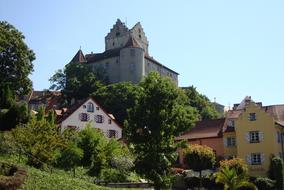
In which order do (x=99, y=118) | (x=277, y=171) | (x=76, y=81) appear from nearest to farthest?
1. (x=277, y=171)
2. (x=99, y=118)
3. (x=76, y=81)

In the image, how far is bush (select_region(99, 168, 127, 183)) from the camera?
34.1 meters

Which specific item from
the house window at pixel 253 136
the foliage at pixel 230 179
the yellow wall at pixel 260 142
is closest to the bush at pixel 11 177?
the foliage at pixel 230 179

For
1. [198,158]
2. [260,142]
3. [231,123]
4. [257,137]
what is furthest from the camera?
[231,123]

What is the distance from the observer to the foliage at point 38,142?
29.0 m

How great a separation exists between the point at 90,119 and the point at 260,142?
2487cm

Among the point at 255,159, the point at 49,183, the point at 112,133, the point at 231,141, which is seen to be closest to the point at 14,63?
the point at 112,133

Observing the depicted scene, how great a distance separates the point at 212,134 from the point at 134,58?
5179cm

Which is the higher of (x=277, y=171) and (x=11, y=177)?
(x=277, y=171)

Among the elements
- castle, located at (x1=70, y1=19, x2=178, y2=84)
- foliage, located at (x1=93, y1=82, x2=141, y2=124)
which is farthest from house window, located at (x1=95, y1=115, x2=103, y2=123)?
castle, located at (x1=70, y1=19, x2=178, y2=84)

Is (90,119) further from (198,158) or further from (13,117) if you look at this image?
(13,117)

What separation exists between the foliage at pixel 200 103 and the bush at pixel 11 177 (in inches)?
3058

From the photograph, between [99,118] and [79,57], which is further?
[79,57]

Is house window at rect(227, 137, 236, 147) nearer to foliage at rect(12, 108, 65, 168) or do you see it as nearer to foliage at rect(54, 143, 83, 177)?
foliage at rect(54, 143, 83, 177)

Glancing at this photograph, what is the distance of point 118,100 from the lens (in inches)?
3342
